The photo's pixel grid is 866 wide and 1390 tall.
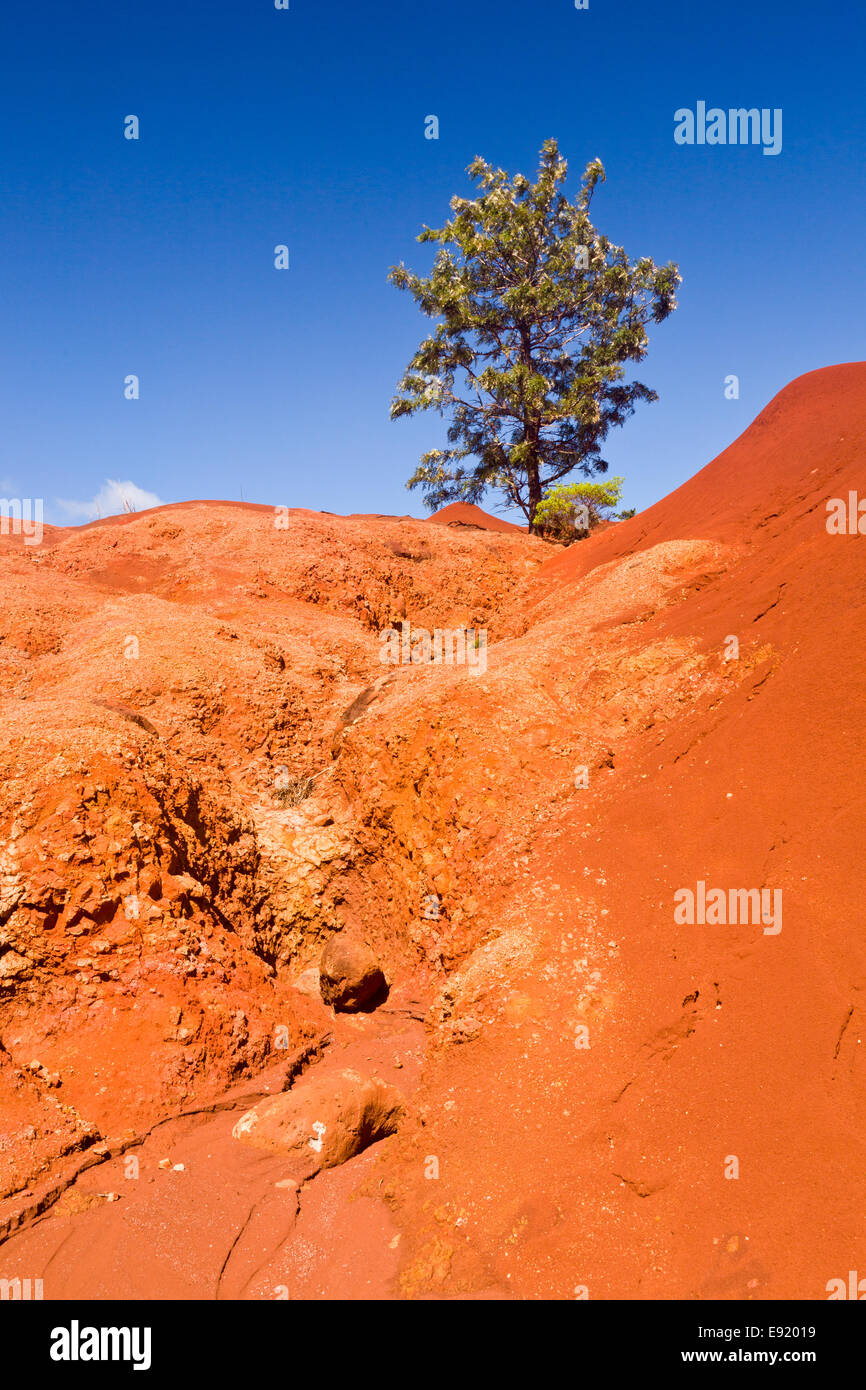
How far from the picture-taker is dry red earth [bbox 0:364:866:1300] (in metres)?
3.77

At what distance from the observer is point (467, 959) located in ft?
18.4

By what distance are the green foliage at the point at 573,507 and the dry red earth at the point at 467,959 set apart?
10.2 m

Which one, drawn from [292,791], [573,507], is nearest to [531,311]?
[573,507]

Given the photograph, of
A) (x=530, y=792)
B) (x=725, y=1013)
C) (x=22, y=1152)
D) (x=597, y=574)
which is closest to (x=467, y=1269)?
(x=725, y=1013)

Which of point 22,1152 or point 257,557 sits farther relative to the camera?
point 257,557

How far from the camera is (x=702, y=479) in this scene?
545 inches

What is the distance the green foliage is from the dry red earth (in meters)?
10.2

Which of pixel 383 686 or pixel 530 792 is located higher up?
pixel 383 686

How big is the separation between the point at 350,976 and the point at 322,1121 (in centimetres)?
167

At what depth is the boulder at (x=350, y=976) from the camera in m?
6.54

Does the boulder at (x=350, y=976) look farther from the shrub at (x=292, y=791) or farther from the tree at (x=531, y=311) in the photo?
the tree at (x=531, y=311)

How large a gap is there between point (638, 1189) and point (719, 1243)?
0.48 metres

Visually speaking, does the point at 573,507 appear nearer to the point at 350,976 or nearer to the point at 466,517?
the point at 466,517
